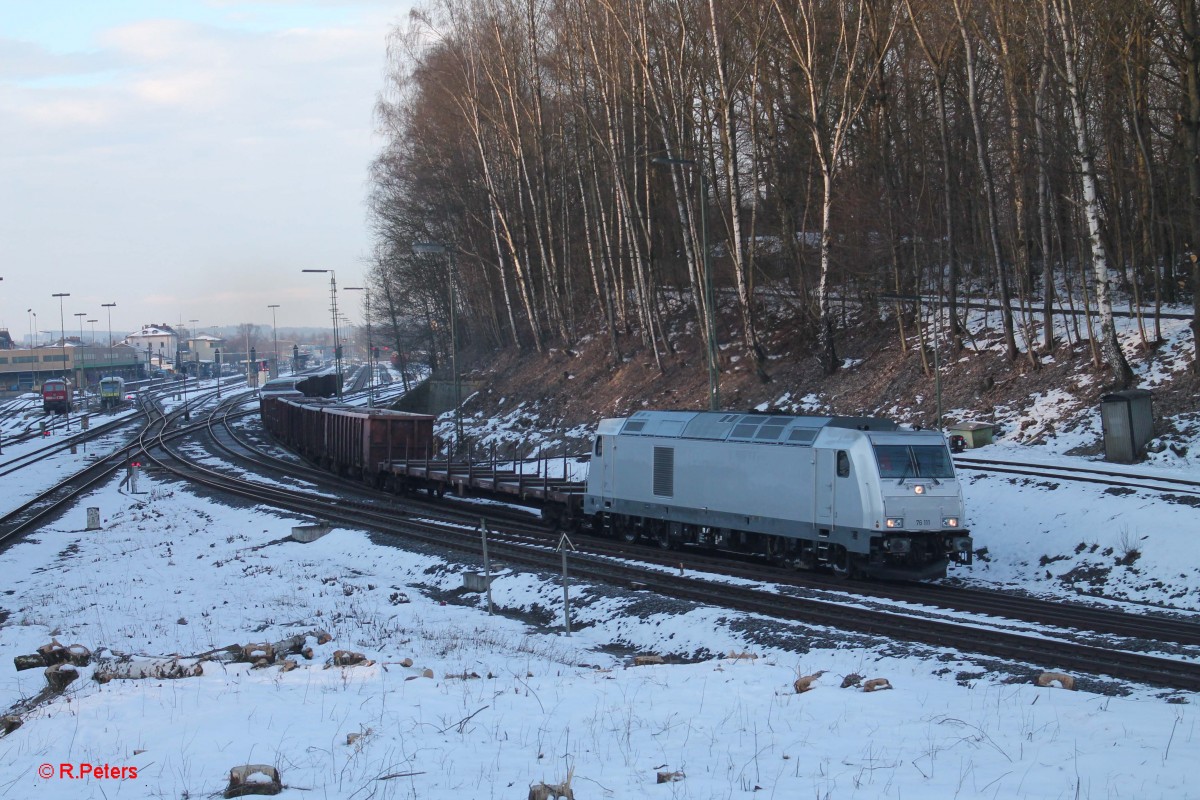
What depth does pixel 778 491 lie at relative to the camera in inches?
798

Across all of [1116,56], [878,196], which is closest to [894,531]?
[1116,56]

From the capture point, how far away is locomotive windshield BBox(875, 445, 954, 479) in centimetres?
1859

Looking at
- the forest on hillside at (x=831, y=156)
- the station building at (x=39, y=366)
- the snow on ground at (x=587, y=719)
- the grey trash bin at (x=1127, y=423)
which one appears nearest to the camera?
the snow on ground at (x=587, y=719)

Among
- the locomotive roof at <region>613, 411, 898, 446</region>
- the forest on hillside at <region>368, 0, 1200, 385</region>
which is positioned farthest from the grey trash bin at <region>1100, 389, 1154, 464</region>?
the locomotive roof at <region>613, 411, 898, 446</region>

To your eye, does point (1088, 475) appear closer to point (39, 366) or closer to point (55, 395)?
point (55, 395)

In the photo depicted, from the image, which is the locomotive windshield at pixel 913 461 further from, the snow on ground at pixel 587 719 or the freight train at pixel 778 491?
the snow on ground at pixel 587 719

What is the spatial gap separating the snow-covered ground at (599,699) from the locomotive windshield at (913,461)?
2323 millimetres

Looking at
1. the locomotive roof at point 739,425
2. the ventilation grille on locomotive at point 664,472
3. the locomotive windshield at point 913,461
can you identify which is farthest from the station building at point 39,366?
the locomotive windshield at point 913,461

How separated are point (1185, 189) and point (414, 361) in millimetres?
64099

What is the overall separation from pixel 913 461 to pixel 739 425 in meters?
4.06

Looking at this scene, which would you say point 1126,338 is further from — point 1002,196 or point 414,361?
point 414,361

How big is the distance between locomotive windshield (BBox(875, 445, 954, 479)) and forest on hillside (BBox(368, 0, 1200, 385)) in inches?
317

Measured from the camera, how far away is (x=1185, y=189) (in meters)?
28.8

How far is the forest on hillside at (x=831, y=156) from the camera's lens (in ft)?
89.2
